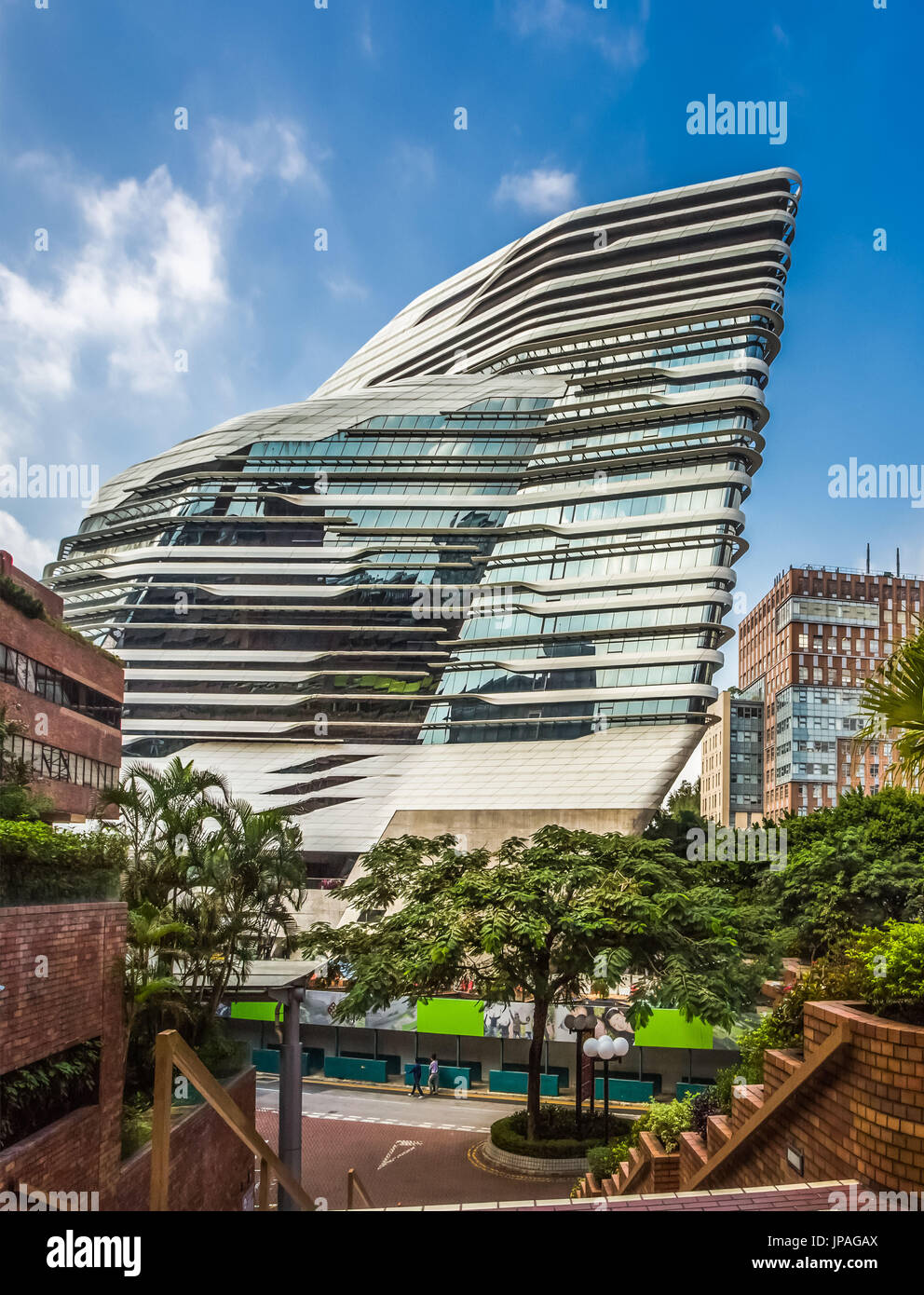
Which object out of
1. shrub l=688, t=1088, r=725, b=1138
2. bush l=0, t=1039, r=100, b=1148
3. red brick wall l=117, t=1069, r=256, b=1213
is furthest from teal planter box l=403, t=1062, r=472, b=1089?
bush l=0, t=1039, r=100, b=1148

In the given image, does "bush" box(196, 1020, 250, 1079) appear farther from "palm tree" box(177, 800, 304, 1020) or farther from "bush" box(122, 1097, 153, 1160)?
"bush" box(122, 1097, 153, 1160)

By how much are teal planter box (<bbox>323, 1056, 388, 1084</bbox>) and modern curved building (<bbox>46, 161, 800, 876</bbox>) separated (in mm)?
31312

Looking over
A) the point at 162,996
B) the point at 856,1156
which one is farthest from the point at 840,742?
the point at 856,1156

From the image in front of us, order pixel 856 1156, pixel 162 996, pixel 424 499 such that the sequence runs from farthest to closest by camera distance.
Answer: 1. pixel 424 499
2. pixel 162 996
3. pixel 856 1156

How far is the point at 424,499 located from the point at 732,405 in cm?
2245

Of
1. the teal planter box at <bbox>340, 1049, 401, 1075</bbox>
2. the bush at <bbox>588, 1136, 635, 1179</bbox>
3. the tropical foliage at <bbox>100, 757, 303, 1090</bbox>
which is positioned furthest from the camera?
the teal planter box at <bbox>340, 1049, 401, 1075</bbox>

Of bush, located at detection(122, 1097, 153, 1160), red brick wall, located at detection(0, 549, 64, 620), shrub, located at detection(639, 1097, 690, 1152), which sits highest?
red brick wall, located at detection(0, 549, 64, 620)

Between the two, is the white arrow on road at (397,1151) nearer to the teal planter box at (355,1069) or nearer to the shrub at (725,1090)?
the teal planter box at (355,1069)

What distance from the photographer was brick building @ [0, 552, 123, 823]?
26016 mm

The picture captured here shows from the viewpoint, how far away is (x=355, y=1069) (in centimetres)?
3086
